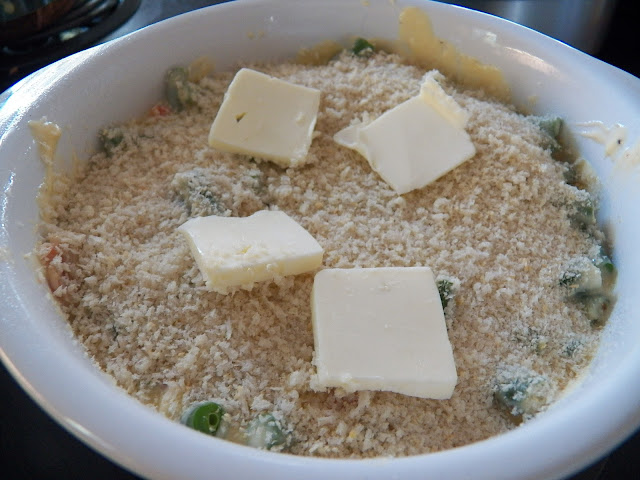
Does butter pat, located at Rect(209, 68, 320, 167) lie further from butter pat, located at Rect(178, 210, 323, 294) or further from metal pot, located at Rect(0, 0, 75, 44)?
metal pot, located at Rect(0, 0, 75, 44)

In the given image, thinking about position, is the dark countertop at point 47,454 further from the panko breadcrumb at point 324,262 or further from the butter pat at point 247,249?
the butter pat at point 247,249

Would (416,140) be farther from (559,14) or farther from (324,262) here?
(559,14)

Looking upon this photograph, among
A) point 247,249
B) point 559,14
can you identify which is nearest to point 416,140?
point 247,249

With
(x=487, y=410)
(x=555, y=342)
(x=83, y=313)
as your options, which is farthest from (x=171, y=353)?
(x=555, y=342)

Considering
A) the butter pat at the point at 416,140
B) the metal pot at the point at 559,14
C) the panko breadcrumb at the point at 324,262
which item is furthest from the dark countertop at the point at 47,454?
the metal pot at the point at 559,14

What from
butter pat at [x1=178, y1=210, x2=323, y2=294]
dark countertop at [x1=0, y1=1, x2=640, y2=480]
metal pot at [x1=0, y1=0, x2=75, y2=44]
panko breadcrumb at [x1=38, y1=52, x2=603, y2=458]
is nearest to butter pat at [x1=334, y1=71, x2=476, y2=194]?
panko breadcrumb at [x1=38, y1=52, x2=603, y2=458]

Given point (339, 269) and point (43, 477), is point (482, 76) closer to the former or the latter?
point (339, 269)
